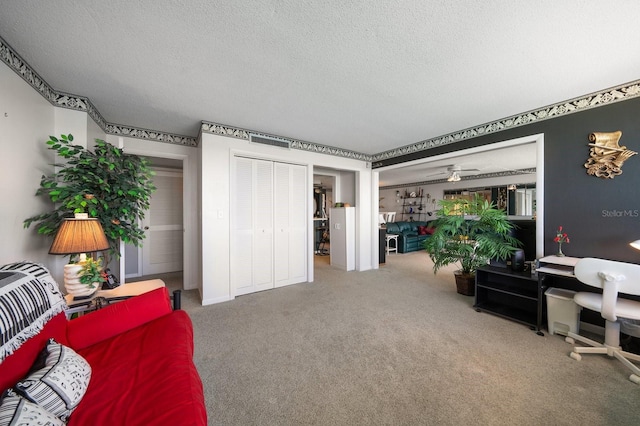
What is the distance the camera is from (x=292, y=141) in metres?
3.82

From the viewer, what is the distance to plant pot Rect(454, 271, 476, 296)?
132 inches

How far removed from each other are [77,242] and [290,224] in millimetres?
2589

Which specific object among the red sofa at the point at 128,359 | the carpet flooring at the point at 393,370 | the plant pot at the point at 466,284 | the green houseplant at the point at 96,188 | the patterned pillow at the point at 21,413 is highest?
the green houseplant at the point at 96,188

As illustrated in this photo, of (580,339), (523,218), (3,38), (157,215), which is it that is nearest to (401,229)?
(523,218)

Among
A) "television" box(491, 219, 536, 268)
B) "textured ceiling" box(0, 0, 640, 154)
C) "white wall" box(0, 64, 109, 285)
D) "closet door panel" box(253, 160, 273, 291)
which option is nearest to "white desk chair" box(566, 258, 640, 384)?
"television" box(491, 219, 536, 268)

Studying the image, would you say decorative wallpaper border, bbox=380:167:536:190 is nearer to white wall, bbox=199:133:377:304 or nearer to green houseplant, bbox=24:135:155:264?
white wall, bbox=199:133:377:304

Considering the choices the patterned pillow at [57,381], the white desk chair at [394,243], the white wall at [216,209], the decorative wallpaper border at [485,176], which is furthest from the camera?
the white desk chair at [394,243]

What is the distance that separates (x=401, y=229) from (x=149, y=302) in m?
6.56

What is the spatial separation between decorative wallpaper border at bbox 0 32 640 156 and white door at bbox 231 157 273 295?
54cm

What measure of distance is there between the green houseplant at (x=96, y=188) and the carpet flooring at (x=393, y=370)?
1.35 m

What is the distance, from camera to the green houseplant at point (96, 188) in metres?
1.89

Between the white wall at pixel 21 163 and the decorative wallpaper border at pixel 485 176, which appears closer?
the white wall at pixel 21 163

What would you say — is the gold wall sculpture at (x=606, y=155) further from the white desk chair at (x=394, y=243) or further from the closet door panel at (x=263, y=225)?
the white desk chair at (x=394, y=243)

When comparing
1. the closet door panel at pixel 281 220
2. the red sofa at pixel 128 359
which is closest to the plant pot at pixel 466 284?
the closet door panel at pixel 281 220
